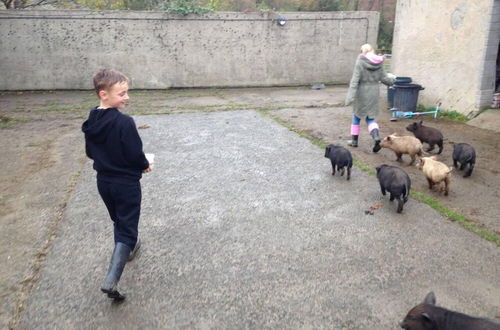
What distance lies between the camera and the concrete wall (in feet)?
28.8

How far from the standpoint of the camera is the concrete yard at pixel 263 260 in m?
2.92

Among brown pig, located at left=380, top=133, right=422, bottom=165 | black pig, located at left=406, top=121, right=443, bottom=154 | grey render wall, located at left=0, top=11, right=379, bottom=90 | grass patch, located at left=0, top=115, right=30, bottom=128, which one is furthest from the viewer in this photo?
grey render wall, located at left=0, top=11, right=379, bottom=90

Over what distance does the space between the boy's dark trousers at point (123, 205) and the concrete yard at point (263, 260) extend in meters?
0.47

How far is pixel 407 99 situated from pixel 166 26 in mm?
9441

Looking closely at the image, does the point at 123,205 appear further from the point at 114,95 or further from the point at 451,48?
the point at 451,48

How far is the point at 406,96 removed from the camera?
10000mm

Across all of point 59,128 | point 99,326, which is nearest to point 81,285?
point 99,326

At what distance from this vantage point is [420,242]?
3.87 metres

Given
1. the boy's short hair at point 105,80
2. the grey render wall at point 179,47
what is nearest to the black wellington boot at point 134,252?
the boy's short hair at point 105,80

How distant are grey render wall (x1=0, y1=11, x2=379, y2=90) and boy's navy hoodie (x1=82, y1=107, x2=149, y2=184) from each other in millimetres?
12505

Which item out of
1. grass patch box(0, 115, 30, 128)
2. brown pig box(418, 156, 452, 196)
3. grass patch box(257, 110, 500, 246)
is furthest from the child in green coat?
grass patch box(0, 115, 30, 128)

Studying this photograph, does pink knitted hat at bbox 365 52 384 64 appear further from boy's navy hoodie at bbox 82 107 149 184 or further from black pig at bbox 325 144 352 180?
boy's navy hoodie at bbox 82 107 149 184

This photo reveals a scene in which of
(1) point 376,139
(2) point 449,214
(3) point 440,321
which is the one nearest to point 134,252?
(3) point 440,321

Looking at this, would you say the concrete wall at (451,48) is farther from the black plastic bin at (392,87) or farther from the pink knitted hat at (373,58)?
the pink knitted hat at (373,58)
